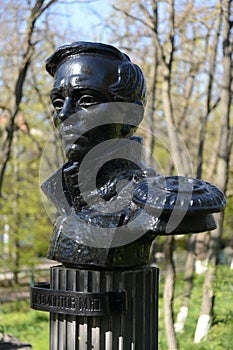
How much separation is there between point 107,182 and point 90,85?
2.16 ft

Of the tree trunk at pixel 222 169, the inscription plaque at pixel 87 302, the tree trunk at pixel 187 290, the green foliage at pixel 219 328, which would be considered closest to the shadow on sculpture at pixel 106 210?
the inscription plaque at pixel 87 302

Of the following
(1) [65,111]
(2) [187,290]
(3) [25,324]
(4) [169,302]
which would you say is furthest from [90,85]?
(3) [25,324]

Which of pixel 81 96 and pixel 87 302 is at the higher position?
pixel 81 96

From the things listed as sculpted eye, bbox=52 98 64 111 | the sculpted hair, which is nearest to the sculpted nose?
sculpted eye, bbox=52 98 64 111

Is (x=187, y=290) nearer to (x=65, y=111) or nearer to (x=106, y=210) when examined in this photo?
(x=106, y=210)

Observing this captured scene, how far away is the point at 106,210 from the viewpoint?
343cm

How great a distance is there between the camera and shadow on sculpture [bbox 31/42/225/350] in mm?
3229

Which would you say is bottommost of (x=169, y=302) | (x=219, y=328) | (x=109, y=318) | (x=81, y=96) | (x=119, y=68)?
(x=219, y=328)

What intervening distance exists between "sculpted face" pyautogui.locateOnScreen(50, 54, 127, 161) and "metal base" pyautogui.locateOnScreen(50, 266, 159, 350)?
0.81 metres

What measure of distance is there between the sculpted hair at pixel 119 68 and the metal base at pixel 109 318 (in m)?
1.16

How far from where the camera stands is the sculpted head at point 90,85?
11.2 ft

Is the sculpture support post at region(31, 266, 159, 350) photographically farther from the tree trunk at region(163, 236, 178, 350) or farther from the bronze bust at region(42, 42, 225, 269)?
the tree trunk at region(163, 236, 178, 350)

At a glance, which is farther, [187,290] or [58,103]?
[187,290]

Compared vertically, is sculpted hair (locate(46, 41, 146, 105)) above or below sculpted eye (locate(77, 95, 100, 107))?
above
